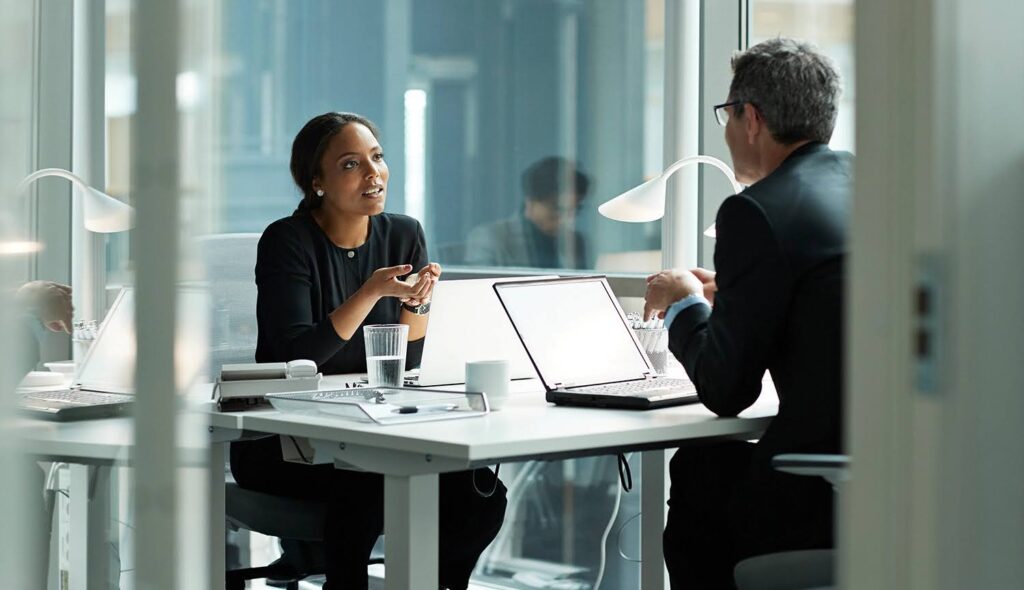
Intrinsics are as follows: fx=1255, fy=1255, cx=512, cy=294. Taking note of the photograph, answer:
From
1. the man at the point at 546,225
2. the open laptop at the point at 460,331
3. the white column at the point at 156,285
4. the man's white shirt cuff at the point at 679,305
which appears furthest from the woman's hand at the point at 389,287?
the man at the point at 546,225

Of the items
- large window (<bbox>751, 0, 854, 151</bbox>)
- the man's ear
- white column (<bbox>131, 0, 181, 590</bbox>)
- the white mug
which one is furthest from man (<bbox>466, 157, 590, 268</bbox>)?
white column (<bbox>131, 0, 181, 590</bbox>)

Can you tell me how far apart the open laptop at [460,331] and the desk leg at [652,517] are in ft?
1.49

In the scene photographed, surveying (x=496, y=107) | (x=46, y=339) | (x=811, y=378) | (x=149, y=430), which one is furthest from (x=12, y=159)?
(x=496, y=107)

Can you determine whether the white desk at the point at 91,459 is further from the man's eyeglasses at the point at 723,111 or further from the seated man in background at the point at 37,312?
the man's eyeglasses at the point at 723,111

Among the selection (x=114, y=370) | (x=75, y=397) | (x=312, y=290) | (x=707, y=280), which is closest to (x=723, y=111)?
(x=707, y=280)

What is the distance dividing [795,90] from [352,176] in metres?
1.23

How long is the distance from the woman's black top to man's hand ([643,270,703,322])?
0.85m

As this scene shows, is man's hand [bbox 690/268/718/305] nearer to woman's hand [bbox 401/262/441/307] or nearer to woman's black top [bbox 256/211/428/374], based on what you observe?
woman's hand [bbox 401/262/441/307]

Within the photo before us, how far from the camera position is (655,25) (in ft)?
12.4

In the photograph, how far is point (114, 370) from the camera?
4.52 ft

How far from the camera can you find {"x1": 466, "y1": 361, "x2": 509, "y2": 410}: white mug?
7.18 feet

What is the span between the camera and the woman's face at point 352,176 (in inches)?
122

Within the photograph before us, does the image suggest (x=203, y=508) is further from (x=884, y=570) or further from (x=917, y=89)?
(x=917, y=89)

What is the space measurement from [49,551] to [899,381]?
33.9 inches
